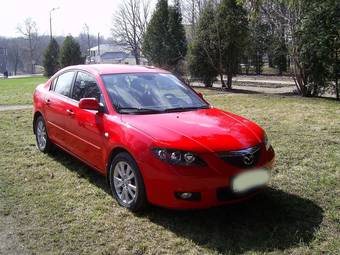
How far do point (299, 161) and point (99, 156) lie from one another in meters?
2.98

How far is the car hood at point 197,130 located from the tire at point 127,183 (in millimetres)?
382

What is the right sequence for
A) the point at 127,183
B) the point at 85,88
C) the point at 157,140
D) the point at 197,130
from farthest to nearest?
the point at 85,88 → the point at 127,183 → the point at 197,130 → the point at 157,140

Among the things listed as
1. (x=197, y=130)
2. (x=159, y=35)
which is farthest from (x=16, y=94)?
(x=197, y=130)

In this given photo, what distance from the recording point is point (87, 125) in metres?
5.37

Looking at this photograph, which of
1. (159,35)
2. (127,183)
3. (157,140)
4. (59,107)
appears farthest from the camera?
(159,35)

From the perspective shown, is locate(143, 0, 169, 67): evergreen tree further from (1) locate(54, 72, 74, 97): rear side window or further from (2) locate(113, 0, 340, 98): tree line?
(1) locate(54, 72, 74, 97): rear side window

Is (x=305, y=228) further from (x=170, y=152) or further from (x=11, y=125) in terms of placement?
(x=11, y=125)

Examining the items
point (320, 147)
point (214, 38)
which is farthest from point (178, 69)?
point (320, 147)

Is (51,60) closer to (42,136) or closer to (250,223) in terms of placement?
(42,136)

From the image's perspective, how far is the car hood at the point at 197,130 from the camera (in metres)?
4.21

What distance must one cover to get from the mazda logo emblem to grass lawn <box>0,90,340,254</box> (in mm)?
→ 576

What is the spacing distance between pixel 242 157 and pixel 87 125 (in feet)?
6.72

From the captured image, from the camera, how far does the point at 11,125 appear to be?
406 inches

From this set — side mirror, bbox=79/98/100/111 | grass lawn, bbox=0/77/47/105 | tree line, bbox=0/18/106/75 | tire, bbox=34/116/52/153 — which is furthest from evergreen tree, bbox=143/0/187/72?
tree line, bbox=0/18/106/75
